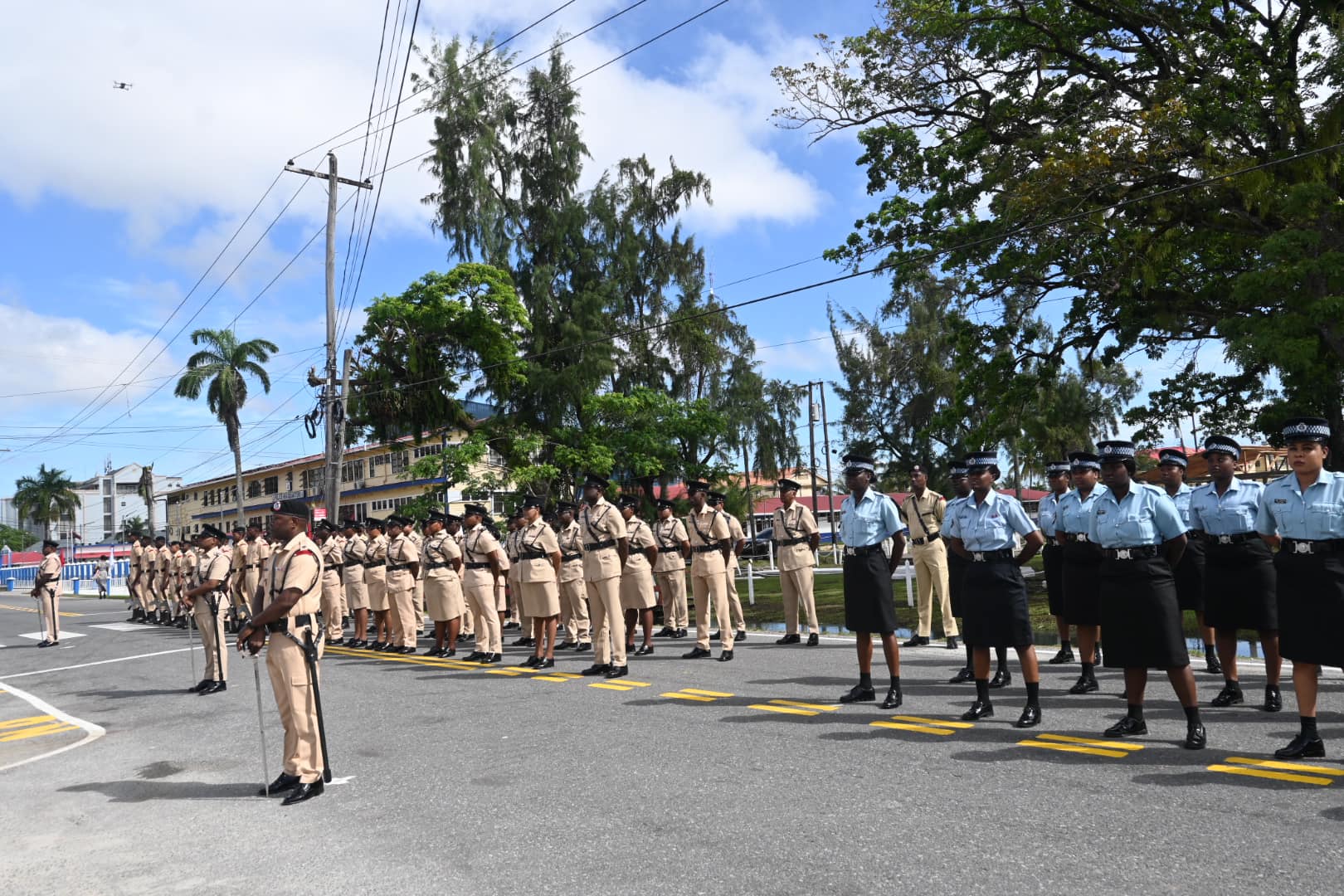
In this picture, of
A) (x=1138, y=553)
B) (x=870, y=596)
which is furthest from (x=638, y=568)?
(x=1138, y=553)

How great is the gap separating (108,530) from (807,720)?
15622 cm

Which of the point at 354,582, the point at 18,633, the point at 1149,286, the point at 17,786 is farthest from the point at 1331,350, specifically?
the point at 18,633

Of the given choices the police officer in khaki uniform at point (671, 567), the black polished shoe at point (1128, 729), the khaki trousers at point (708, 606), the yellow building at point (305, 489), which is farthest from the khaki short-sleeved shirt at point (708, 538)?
the yellow building at point (305, 489)

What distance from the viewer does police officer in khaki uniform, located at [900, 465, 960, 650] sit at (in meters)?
12.7

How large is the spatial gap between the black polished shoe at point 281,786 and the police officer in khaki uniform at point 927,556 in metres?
8.13

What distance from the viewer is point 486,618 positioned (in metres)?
13.3

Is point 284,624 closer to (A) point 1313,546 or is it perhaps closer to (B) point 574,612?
(A) point 1313,546

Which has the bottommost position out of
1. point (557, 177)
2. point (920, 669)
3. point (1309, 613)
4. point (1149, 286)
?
point (920, 669)

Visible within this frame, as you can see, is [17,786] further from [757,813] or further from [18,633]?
[18,633]

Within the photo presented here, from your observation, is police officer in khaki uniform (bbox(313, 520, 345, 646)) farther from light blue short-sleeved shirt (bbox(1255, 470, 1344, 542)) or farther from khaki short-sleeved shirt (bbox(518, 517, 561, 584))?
light blue short-sleeved shirt (bbox(1255, 470, 1344, 542))

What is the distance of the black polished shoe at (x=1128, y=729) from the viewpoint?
686cm

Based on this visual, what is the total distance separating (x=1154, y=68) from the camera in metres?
19.4

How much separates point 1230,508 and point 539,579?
24.5 feet

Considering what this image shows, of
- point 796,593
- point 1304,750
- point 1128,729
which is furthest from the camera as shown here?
point 796,593
